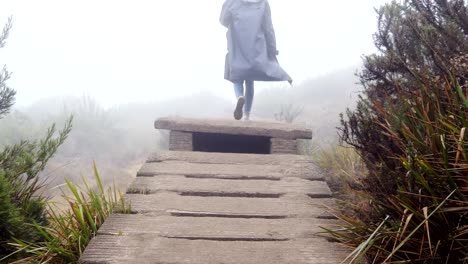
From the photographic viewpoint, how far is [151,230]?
2.22 metres

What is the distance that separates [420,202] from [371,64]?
1795mm

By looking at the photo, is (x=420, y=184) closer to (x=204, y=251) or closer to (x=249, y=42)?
(x=204, y=251)

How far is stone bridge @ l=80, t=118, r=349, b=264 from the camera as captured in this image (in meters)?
2.01

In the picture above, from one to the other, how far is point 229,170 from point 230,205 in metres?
0.65

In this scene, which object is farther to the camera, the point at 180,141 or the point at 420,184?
the point at 180,141

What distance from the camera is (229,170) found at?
327 centimetres

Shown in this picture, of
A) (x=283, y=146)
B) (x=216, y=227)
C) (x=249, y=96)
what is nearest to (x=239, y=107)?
(x=249, y=96)

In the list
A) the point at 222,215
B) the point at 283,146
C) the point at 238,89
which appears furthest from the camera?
the point at 238,89

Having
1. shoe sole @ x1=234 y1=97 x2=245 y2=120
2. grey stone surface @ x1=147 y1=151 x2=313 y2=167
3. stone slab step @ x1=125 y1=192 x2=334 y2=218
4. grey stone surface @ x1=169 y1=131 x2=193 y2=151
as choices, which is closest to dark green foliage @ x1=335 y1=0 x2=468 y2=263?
stone slab step @ x1=125 y1=192 x2=334 y2=218

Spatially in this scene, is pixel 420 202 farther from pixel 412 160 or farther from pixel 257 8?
pixel 257 8

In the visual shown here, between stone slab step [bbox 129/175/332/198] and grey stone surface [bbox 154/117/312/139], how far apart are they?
3.14ft

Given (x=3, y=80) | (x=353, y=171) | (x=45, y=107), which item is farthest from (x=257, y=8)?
(x=45, y=107)

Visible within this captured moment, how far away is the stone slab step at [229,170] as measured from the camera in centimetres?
315

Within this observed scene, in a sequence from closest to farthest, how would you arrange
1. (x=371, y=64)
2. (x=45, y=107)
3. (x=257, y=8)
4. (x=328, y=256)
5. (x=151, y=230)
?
(x=328, y=256), (x=151, y=230), (x=371, y=64), (x=257, y=8), (x=45, y=107)
